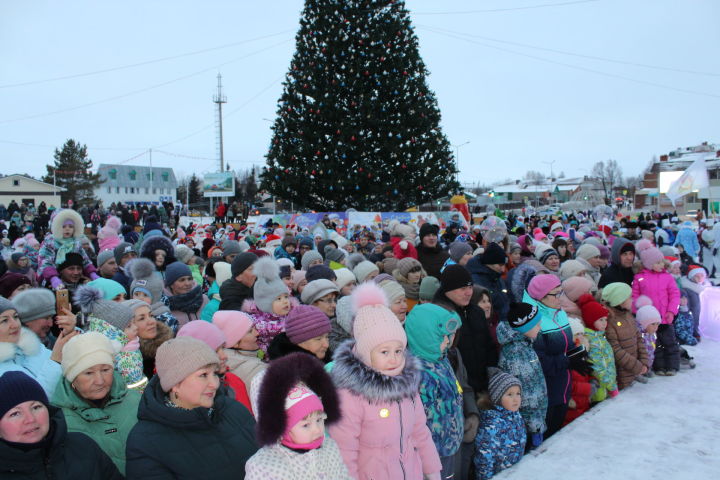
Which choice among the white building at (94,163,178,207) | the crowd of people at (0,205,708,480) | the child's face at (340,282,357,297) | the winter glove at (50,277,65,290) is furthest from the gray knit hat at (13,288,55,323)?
the white building at (94,163,178,207)

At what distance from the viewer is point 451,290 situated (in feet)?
14.8

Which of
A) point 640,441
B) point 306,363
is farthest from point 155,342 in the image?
point 640,441

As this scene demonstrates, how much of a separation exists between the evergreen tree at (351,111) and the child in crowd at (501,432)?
15.1 metres

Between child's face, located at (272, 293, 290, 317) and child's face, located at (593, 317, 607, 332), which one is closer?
child's face, located at (272, 293, 290, 317)

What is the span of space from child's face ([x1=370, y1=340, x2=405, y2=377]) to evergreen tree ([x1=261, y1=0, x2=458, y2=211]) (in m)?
16.2

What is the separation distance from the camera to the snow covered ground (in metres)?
4.15

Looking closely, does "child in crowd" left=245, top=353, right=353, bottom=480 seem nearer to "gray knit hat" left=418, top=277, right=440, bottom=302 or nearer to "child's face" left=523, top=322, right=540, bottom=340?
"child's face" left=523, top=322, right=540, bottom=340

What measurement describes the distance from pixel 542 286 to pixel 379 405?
2.71m

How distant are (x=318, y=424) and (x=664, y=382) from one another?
18.9ft

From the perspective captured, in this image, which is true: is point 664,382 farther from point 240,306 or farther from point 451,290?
point 240,306

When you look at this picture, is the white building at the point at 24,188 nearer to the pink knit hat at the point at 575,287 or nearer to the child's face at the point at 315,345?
the pink knit hat at the point at 575,287

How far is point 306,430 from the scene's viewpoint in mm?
2279

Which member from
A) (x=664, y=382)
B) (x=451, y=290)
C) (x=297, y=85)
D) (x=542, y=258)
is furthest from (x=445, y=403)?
(x=297, y=85)

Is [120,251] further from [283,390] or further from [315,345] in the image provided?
[283,390]
